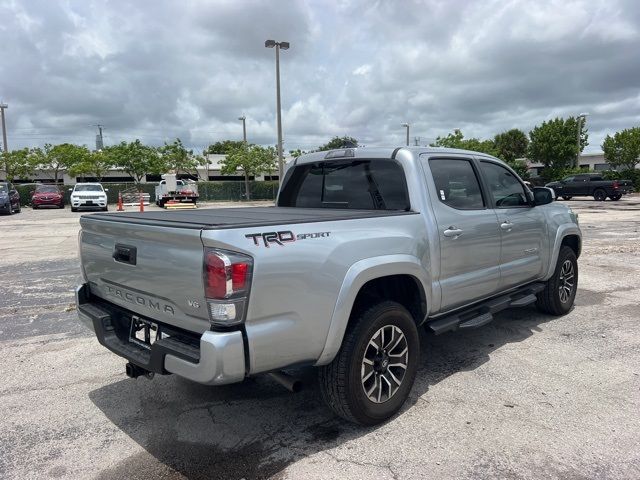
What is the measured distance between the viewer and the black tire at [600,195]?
3115 cm

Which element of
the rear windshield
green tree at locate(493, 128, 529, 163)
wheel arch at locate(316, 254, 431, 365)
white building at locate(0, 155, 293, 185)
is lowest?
wheel arch at locate(316, 254, 431, 365)

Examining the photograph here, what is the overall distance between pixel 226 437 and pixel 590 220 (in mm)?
18728

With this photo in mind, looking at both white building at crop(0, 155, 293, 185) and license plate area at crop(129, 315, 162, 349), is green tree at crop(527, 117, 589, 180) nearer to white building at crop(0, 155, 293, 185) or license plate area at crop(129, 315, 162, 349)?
white building at crop(0, 155, 293, 185)

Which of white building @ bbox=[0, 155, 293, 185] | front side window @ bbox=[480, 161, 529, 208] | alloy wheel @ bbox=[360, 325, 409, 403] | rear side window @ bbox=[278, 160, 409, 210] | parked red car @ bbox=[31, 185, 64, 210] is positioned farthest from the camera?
white building @ bbox=[0, 155, 293, 185]

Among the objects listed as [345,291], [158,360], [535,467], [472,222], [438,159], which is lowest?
[535,467]

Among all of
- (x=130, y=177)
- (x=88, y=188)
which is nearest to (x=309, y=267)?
(x=88, y=188)

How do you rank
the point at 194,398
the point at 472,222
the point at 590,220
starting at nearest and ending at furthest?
the point at 194,398 < the point at 472,222 < the point at 590,220

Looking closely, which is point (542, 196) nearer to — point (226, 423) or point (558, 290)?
point (558, 290)

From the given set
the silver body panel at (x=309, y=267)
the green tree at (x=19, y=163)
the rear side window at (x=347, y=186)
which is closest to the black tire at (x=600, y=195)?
the silver body panel at (x=309, y=267)

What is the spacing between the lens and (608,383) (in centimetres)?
405

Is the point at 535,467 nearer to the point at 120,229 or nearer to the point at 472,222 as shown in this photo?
the point at 472,222

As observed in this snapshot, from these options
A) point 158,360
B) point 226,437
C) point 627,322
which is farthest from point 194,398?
point 627,322

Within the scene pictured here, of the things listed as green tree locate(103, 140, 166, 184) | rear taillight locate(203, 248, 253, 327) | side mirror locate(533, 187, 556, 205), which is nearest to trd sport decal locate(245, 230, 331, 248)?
rear taillight locate(203, 248, 253, 327)

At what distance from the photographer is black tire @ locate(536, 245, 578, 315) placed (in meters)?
5.67
